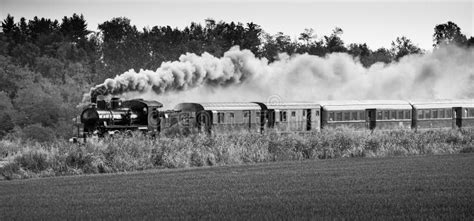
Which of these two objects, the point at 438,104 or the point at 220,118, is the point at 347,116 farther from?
the point at 220,118

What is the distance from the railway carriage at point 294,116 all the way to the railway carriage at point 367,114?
0.97 m

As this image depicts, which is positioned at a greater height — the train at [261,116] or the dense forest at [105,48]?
the dense forest at [105,48]

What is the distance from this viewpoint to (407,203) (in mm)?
17672

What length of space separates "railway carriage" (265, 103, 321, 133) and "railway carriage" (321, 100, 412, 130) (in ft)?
3.18

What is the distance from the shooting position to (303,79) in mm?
68312

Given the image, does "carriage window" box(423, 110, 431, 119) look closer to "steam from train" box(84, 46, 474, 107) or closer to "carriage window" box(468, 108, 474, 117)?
"carriage window" box(468, 108, 474, 117)

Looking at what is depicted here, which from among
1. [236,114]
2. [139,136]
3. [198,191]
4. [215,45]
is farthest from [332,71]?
[198,191]

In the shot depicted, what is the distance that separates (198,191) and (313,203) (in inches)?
149

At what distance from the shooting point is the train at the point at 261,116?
36.7m

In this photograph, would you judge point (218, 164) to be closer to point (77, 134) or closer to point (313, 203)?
point (77, 134)

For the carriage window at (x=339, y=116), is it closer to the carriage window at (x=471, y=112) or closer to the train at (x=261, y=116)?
the train at (x=261, y=116)

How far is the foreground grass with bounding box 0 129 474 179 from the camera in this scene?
2750 centimetres

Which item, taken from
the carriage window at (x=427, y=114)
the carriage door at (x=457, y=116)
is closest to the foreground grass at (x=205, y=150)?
the carriage window at (x=427, y=114)

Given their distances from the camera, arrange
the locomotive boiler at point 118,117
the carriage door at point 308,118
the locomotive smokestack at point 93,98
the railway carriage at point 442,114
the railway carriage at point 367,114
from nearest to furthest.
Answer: the locomotive boiler at point 118,117 < the locomotive smokestack at point 93,98 < the carriage door at point 308,118 < the railway carriage at point 367,114 < the railway carriage at point 442,114
